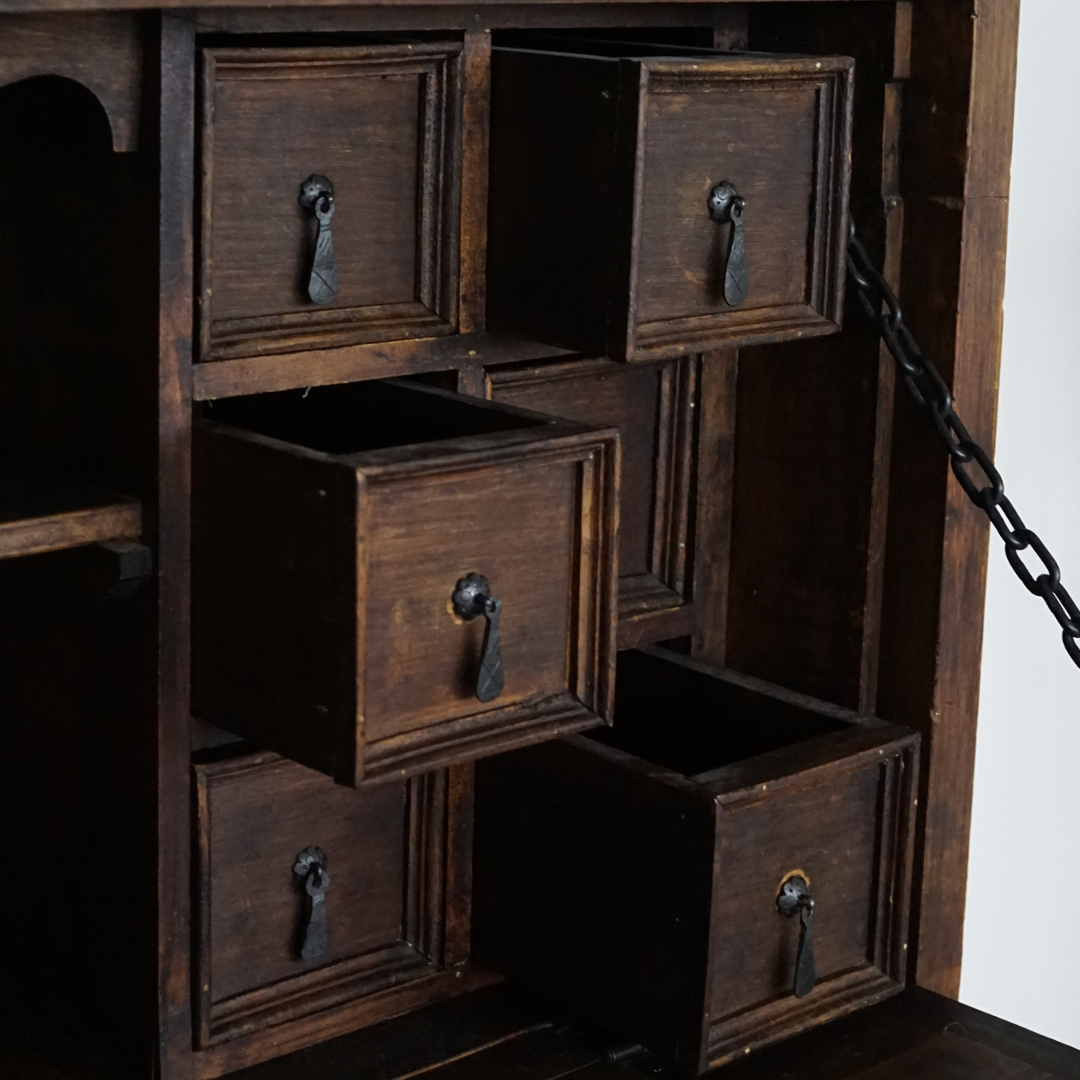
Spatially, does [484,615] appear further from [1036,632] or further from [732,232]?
[1036,632]

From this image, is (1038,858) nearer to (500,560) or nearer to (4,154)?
(500,560)

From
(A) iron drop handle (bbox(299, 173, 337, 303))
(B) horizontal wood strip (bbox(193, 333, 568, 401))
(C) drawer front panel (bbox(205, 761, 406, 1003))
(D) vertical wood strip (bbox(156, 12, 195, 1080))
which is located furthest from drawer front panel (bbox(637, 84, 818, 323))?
(C) drawer front panel (bbox(205, 761, 406, 1003))

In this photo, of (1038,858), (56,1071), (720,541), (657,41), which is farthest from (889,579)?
(1038,858)

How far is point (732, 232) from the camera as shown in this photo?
1.56 m

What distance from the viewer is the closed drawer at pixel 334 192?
137 centimetres

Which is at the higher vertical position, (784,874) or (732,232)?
(732,232)

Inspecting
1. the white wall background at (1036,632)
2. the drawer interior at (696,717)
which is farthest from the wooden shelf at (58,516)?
the white wall background at (1036,632)

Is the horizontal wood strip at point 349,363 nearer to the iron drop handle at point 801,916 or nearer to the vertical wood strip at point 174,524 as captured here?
the vertical wood strip at point 174,524

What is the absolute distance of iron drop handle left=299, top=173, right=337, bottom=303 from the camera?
141 centimetres

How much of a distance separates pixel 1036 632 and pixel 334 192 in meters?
1.43

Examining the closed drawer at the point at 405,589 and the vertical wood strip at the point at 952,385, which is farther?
the vertical wood strip at the point at 952,385

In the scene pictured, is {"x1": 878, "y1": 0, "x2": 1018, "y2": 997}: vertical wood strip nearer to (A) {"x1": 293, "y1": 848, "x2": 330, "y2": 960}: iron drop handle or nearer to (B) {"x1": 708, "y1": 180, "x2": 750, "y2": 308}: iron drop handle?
(B) {"x1": 708, "y1": 180, "x2": 750, "y2": 308}: iron drop handle

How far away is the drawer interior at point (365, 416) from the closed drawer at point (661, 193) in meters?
0.09

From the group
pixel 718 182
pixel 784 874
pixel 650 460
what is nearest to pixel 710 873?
pixel 784 874
